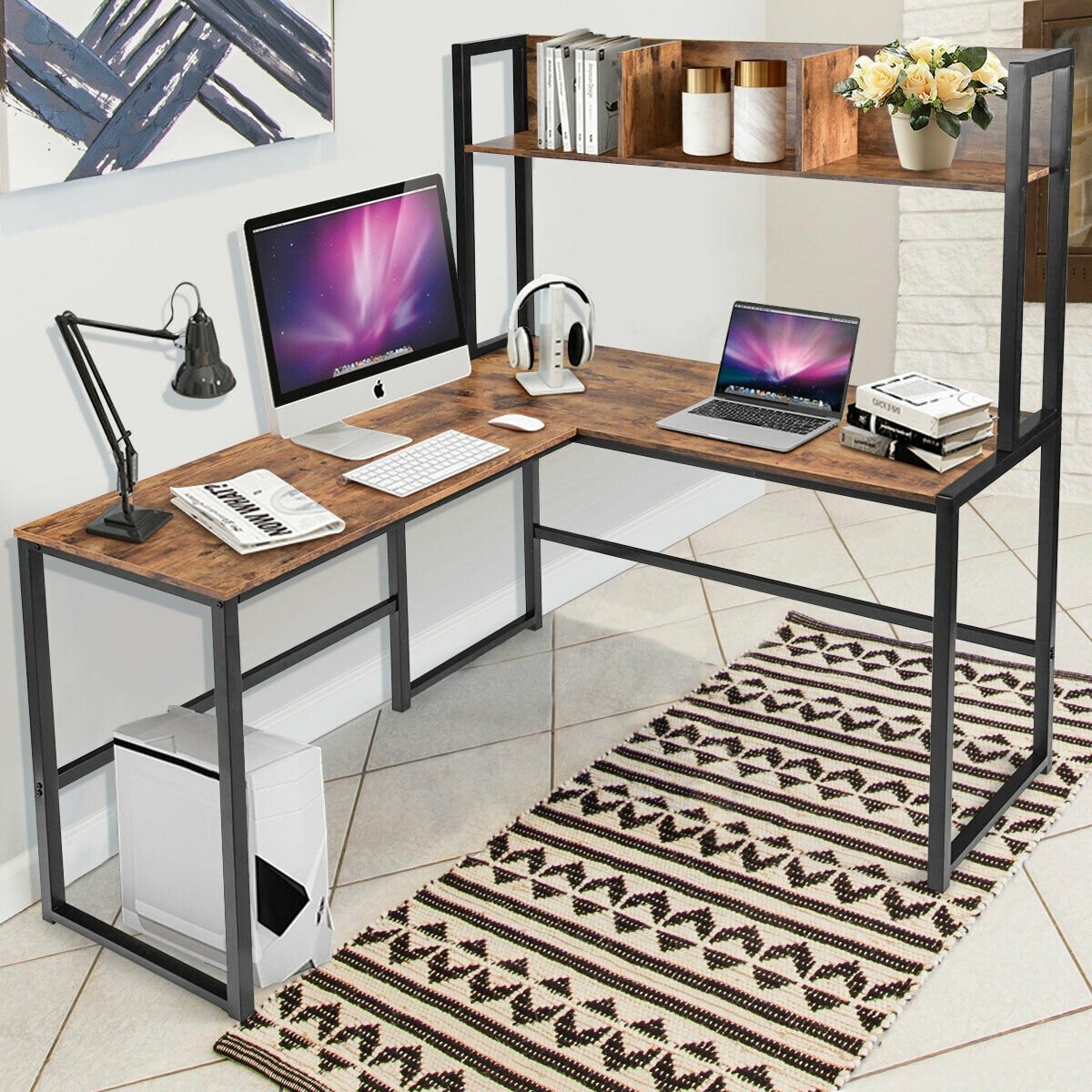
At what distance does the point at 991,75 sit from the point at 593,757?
59.6 inches

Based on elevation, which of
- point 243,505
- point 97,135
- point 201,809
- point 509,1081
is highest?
point 97,135

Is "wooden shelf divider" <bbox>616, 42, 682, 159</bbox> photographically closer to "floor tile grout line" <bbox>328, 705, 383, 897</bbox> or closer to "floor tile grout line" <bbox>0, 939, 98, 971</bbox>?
"floor tile grout line" <bbox>328, 705, 383, 897</bbox>

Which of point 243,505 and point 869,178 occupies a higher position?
point 869,178

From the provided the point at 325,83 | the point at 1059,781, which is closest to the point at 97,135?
the point at 325,83

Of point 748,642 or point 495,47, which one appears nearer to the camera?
point 495,47

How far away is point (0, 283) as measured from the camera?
98.8 inches

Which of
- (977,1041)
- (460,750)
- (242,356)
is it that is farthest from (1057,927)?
(242,356)

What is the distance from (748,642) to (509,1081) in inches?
63.2

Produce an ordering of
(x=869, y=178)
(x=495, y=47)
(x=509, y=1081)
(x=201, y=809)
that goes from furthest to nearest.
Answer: (x=495, y=47) < (x=869, y=178) < (x=201, y=809) < (x=509, y=1081)

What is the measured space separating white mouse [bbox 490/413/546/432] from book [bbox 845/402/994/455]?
1.89ft

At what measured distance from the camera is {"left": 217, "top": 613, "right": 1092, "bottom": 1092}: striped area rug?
2.37 meters

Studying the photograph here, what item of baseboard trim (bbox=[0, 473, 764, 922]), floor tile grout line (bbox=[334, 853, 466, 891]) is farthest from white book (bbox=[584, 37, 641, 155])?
floor tile grout line (bbox=[334, 853, 466, 891])

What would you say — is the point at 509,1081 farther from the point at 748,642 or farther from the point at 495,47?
the point at 495,47

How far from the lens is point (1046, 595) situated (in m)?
2.93
